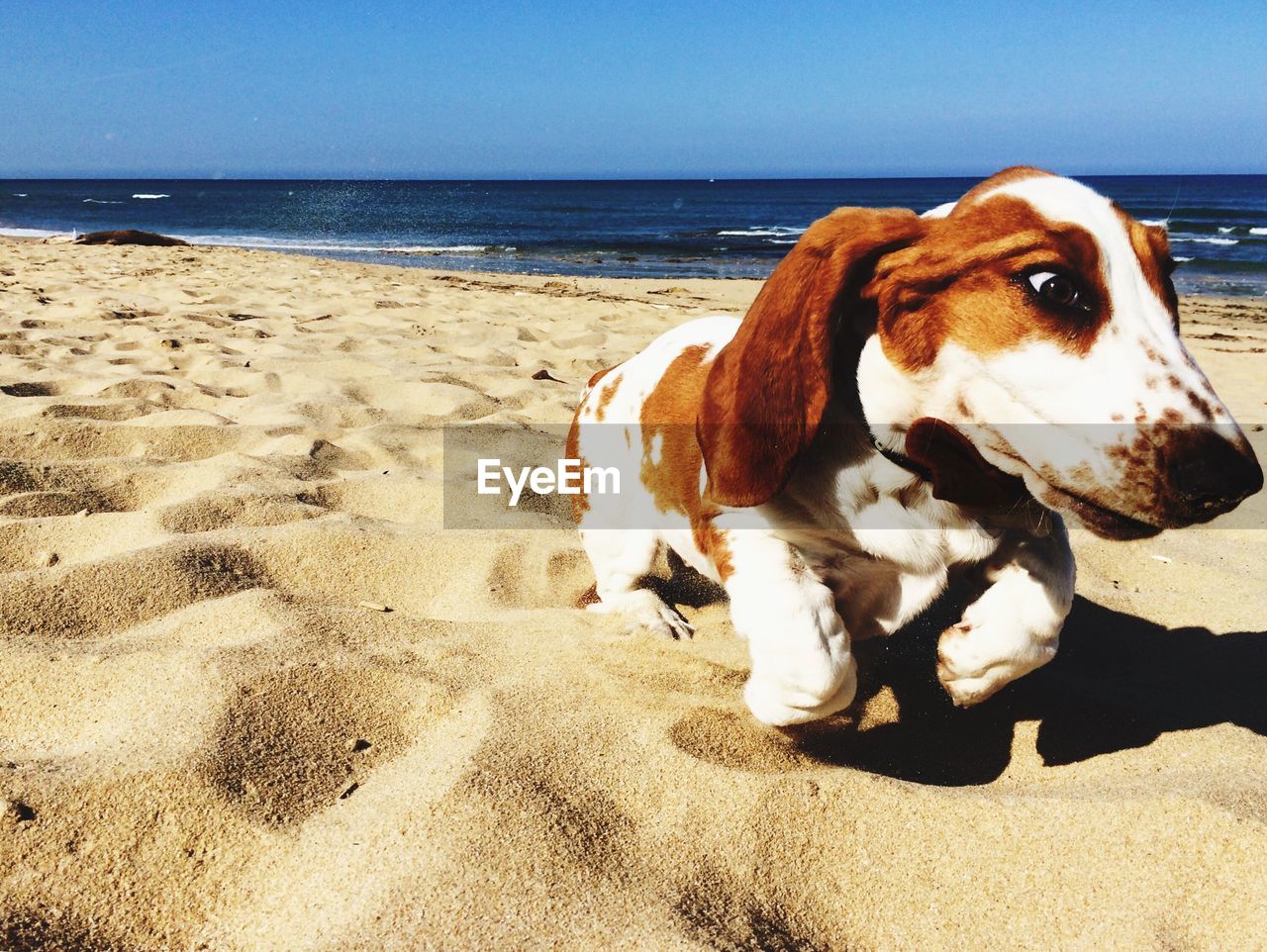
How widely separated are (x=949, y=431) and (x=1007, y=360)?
0.17m

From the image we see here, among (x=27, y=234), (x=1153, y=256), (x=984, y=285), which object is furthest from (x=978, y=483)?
(x=27, y=234)

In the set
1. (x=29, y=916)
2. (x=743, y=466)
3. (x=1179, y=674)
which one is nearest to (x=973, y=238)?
(x=743, y=466)

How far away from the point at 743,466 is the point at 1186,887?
1.06 meters

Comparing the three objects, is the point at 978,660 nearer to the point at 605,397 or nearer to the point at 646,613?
the point at 646,613

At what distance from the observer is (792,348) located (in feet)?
5.93

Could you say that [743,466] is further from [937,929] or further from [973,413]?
[937,929]

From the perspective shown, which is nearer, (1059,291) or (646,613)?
(1059,291)

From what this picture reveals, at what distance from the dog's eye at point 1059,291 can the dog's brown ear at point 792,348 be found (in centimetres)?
25

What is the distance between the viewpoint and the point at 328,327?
7504 mm

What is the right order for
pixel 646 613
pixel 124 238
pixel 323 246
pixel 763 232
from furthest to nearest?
pixel 763 232 → pixel 323 246 → pixel 124 238 → pixel 646 613

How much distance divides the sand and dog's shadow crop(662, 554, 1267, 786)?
1 cm

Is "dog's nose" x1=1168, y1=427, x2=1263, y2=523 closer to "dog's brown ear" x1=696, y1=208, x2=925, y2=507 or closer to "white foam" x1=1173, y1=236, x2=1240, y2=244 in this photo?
"dog's brown ear" x1=696, y1=208, x2=925, y2=507

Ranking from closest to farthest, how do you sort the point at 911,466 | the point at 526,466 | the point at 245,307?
the point at 911,466 → the point at 526,466 → the point at 245,307

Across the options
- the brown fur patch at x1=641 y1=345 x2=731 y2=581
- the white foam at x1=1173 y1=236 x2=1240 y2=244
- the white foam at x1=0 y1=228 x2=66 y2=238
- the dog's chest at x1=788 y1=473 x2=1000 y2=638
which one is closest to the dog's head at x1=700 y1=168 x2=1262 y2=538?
the dog's chest at x1=788 y1=473 x2=1000 y2=638
